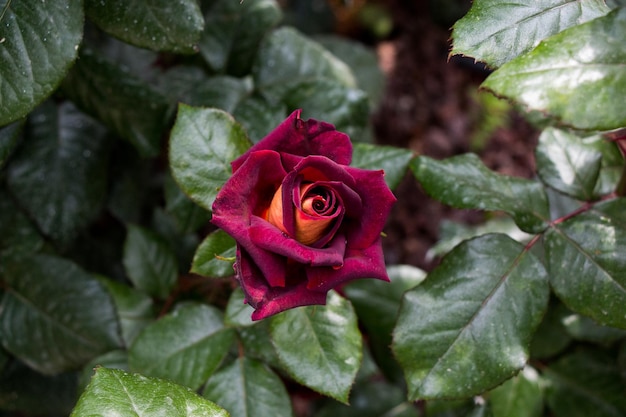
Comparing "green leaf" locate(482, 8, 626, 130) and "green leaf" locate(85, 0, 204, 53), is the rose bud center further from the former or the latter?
"green leaf" locate(85, 0, 204, 53)

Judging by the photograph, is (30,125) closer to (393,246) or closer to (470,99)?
(393,246)

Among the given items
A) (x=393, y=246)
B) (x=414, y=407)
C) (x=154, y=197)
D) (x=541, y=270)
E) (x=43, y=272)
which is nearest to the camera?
(x=541, y=270)

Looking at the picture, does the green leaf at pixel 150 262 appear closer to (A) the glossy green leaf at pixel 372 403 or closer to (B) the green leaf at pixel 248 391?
(B) the green leaf at pixel 248 391

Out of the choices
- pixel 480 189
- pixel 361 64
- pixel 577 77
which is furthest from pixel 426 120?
pixel 577 77

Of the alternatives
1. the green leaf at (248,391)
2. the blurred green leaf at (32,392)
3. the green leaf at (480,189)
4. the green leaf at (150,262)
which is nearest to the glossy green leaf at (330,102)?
the green leaf at (480,189)

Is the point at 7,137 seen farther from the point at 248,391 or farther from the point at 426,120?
the point at 426,120

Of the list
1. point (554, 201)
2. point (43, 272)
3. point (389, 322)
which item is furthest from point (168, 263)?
point (554, 201)
